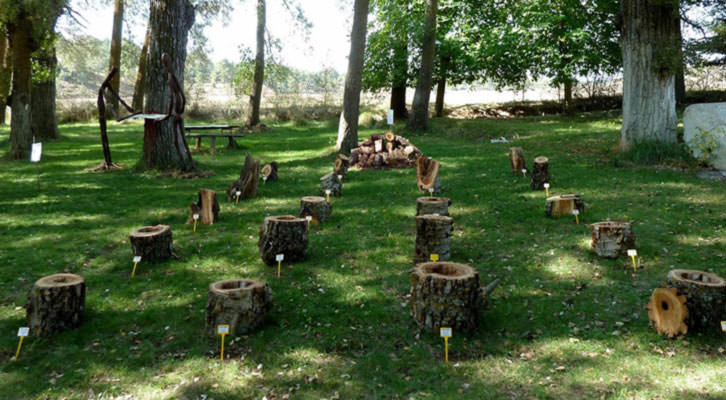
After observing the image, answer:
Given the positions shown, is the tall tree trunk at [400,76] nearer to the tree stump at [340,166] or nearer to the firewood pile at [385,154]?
the firewood pile at [385,154]

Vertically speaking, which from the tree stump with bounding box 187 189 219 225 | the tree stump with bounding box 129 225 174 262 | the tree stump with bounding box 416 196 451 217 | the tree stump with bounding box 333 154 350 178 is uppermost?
the tree stump with bounding box 333 154 350 178

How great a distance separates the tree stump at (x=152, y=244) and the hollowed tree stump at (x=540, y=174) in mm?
6851

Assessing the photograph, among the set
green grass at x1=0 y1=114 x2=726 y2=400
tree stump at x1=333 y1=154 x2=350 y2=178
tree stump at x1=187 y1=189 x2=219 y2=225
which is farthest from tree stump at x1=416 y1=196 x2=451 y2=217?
tree stump at x1=333 y1=154 x2=350 y2=178

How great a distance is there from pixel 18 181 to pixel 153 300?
29.4 feet

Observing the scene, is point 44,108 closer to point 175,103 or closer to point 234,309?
point 175,103

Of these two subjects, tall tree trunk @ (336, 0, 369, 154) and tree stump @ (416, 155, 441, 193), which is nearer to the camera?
tree stump @ (416, 155, 441, 193)

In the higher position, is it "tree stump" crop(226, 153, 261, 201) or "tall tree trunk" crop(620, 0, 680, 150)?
"tall tree trunk" crop(620, 0, 680, 150)

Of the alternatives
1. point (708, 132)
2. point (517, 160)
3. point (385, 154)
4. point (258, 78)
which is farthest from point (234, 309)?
point (258, 78)

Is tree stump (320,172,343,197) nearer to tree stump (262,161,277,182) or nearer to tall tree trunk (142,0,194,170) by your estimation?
tree stump (262,161,277,182)

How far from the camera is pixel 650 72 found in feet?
36.9

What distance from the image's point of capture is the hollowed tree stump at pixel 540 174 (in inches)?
388

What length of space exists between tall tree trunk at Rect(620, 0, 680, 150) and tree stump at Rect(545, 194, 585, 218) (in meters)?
4.84

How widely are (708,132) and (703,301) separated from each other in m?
7.81

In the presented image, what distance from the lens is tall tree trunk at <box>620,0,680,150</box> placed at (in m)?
11.2
